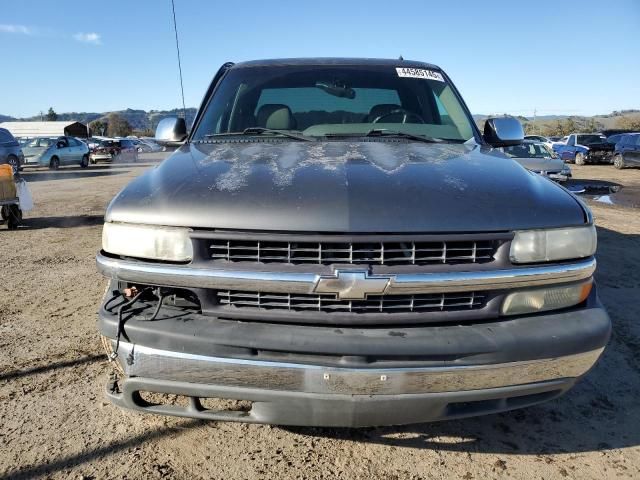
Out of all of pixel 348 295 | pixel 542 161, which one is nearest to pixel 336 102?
pixel 348 295

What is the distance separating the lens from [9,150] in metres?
16.6

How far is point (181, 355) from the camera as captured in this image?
1.95 metres

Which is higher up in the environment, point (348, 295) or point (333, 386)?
point (348, 295)

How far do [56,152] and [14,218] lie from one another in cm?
1846

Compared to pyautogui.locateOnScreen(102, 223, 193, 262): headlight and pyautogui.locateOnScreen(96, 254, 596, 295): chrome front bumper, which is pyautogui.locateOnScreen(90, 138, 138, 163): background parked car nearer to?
pyautogui.locateOnScreen(102, 223, 193, 262): headlight

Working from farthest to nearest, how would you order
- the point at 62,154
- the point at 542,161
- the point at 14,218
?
the point at 62,154, the point at 542,161, the point at 14,218

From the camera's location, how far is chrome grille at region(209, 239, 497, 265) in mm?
1951

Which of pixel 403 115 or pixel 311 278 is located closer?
pixel 311 278

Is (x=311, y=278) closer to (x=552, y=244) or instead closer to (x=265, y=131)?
(x=552, y=244)

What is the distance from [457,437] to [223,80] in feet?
9.11

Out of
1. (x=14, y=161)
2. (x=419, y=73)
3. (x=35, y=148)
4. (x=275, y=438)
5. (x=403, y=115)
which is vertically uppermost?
(x=419, y=73)

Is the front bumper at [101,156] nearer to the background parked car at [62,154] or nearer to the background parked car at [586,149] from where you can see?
the background parked car at [62,154]

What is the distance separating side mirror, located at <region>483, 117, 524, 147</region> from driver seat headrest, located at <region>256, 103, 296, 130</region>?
53.2 inches

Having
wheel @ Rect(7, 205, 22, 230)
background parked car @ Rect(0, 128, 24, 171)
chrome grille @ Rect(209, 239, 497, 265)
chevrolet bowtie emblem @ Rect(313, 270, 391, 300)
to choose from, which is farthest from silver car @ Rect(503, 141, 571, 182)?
background parked car @ Rect(0, 128, 24, 171)
